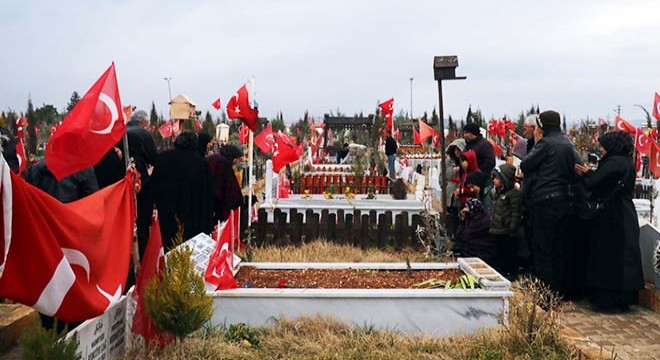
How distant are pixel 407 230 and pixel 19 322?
5456mm

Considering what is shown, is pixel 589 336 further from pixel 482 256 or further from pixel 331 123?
pixel 331 123

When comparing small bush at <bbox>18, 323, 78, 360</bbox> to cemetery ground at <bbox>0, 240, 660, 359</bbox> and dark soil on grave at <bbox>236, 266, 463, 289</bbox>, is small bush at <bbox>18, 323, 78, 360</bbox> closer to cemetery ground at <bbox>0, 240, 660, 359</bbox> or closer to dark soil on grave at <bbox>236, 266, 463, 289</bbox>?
cemetery ground at <bbox>0, 240, 660, 359</bbox>

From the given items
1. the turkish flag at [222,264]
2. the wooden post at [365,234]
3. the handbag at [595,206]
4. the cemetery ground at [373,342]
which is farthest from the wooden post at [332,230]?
the cemetery ground at [373,342]

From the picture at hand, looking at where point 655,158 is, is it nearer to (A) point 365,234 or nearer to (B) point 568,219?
(B) point 568,219

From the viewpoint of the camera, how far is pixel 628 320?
5926 mm

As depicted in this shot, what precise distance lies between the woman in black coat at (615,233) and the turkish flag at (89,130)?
173 inches

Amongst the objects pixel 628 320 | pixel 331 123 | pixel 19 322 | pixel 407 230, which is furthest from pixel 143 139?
pixel 331 123

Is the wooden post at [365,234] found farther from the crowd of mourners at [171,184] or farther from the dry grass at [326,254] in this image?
the crowd of mourners at [171,184]

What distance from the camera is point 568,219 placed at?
656 cm

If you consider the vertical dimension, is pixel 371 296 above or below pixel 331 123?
below

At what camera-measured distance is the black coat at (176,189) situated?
693cm

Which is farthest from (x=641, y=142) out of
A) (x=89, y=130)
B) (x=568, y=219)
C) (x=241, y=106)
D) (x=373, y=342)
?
(x=89, y=130)

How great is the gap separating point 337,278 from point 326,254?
6.64ft

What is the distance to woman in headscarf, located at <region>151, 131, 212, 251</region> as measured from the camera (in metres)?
6.93
